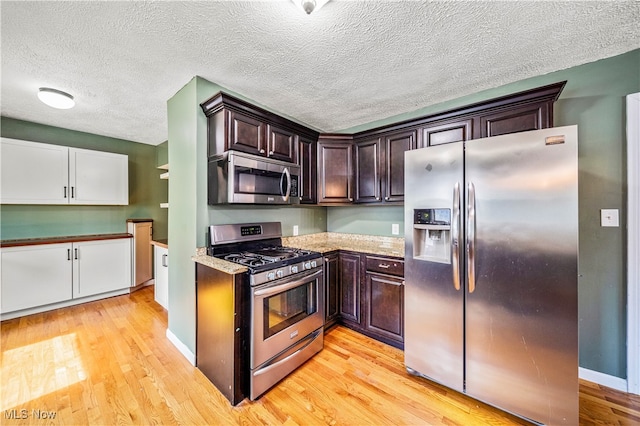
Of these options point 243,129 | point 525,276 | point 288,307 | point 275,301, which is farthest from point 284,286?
point 525,276

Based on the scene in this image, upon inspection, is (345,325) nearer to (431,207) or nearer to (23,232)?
(431,207)

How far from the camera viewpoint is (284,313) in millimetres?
2080

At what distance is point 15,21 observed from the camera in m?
1.58

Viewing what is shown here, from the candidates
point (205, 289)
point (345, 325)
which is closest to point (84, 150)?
point (205, 289)

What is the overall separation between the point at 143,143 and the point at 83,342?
3.41 m

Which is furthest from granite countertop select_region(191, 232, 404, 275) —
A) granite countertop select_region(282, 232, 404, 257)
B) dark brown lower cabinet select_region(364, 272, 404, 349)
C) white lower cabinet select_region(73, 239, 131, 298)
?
white lower cabinet select_region(73, 239, 131, 298)

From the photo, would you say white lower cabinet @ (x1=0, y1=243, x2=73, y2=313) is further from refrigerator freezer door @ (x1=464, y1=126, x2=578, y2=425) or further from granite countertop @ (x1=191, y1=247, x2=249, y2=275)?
refrigerator freezer door @ (x1=464, y1=126, x2=578, y2=425)

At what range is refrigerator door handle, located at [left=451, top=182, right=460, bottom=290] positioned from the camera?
177 centimetres

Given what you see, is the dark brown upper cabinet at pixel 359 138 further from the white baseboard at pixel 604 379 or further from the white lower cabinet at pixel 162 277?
the white baseboard at pixel 604 379

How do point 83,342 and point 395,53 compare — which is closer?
point 395,53

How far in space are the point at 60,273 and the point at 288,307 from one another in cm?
351

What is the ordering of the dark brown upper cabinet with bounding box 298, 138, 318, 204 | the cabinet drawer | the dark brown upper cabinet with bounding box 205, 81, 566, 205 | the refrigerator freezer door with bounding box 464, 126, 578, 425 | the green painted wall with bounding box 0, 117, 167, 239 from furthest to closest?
1. the green painted wall with bounding box 0, 117, 167, 239
2. the dark brown upper cabinet with bounding box 298, 138, 318, 204
3. the cabinet drawer
4. the dark brown upper cabinet with bounding box 205, 81, 566, 205
5. the refrigerator freezer door with bounding box 464, 126, 578, 425

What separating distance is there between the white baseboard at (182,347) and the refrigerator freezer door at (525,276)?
227 centimetres

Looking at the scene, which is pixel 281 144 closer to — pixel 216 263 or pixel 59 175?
pixel 216 263
